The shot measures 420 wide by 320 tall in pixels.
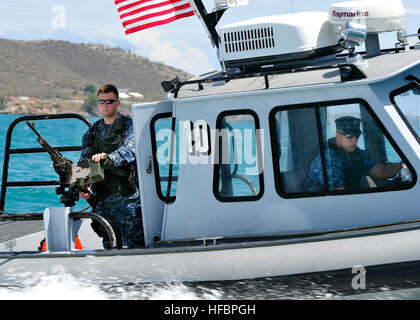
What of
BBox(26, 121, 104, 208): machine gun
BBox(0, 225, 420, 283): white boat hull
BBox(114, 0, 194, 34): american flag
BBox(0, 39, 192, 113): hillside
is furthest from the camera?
BBox(0, 39, 192, 113): hillside

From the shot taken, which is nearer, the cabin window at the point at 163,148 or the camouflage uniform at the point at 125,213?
the cabin window at the point at 163,148

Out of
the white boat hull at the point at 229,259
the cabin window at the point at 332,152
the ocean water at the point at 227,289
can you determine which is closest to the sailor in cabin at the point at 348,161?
the cabin window at the point at 332,152

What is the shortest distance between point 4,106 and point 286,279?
77895 millimetres

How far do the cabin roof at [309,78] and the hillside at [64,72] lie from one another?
73.9 m

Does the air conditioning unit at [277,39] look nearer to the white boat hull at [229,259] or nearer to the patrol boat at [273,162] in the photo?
the patrol boat at [273,162]

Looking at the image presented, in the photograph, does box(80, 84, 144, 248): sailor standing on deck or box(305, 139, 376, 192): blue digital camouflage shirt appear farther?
box(80, 84, 144, 248): sailor standing on deck

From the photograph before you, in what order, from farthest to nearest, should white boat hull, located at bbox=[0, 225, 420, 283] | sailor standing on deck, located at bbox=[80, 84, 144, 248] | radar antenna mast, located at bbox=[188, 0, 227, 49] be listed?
radar antenna mast, located at bbox=[188, 0, 227, 49]
sailor standing on deck, located at bbox=[80, 84, 144, 248]
white boat hull, located at bbox=[0, 225, 420, 283]

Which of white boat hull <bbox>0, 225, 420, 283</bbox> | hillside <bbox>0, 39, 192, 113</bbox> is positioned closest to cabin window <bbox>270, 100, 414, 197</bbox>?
white boat hull <bbox>0, 225, 420, 283</bbox>

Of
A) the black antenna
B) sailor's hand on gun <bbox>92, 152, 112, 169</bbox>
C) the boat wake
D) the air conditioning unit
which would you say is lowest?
the boat wake

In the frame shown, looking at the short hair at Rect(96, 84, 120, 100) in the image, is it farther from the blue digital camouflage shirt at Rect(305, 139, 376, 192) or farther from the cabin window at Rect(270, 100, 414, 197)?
the blue digital camouflage shirt at Rect(305, 139, 376, 192)

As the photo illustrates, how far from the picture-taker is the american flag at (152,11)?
5516 millimetres

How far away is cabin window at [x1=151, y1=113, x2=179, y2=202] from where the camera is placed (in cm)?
494

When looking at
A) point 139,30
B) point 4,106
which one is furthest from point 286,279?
point 4,106
